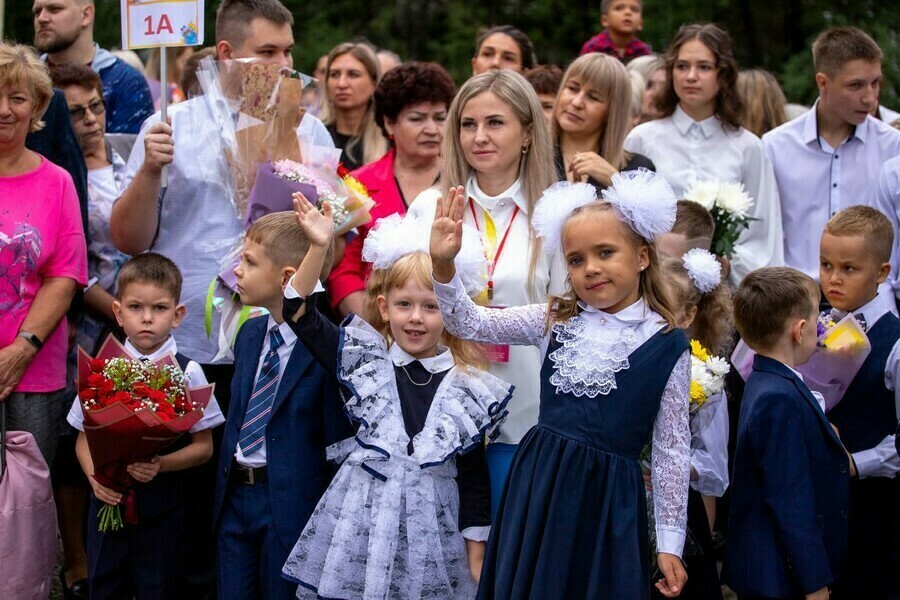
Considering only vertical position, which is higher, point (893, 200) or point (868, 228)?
point (893, 200)

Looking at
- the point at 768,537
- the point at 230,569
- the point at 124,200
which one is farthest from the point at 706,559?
the point at 124,200

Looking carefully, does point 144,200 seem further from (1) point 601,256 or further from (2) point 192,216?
(1) point 601,256

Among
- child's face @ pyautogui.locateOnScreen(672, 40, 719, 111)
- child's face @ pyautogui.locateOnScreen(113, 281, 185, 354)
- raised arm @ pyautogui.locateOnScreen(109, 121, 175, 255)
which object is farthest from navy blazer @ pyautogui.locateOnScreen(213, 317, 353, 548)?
child's face @ pyautogui.locateOnScreen(672, 40, 719, 111)

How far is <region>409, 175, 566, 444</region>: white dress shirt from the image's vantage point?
15.0ft

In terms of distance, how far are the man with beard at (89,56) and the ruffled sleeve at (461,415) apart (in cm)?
344

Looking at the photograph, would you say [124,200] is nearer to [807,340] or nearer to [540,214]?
[540,214]

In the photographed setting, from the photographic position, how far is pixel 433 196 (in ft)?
15.7

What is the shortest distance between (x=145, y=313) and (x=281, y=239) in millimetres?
A: 740

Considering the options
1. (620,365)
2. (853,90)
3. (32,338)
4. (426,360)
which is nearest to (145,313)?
(32,338)

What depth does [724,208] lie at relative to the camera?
18.6ft

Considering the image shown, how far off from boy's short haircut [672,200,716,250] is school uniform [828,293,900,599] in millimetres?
782

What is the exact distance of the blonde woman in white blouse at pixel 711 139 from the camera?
621cm

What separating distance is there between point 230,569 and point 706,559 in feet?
6.25

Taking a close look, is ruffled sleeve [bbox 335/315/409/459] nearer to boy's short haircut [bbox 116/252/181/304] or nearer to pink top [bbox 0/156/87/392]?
boy's short haircut [bbox 116/252/181/304]
